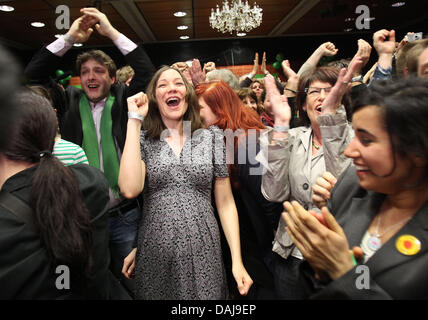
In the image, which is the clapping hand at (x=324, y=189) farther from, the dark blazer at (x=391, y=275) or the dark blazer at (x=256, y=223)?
the dark blazer at (x=256, y=223)

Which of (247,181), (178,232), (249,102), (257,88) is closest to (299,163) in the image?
(247,181)

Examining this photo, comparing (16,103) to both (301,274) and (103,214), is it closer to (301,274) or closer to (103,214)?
(103,214)

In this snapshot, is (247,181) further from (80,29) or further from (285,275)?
(80,29)

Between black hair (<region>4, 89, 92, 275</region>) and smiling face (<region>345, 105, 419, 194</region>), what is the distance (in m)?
0.75

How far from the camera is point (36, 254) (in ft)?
2.60

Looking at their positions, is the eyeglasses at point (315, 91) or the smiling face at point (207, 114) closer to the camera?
the eyeglasses at point (315, 91)

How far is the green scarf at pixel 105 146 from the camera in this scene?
5.90 feet

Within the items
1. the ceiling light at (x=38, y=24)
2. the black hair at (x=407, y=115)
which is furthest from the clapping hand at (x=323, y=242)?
the ceiling light at (x=38, y=24)

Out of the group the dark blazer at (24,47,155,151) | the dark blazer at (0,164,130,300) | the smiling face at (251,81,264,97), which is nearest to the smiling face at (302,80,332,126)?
the dark blazer at (24,47,155,151)

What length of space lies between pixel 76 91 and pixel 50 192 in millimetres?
1340

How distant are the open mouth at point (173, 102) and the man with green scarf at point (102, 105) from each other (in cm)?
29

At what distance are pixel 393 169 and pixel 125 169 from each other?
98 cm

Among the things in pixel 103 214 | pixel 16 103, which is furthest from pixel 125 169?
pixel 16 103

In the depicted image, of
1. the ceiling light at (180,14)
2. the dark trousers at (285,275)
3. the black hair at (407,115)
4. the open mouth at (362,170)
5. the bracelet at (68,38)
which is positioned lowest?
the dark trousers at (285,275)
